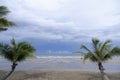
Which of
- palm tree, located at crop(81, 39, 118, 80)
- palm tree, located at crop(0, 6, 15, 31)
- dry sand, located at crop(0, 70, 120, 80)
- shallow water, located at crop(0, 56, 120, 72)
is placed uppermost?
palm tree, located at crop(0, 6, 15, 31)

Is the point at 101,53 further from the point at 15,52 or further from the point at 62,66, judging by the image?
the point at 62,66

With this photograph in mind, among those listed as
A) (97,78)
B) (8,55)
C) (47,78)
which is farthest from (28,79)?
(97,78)

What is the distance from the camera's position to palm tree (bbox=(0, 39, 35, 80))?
2094 centimetres

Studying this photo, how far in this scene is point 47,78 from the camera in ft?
88.7

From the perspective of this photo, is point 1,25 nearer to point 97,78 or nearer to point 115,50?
point 115,50

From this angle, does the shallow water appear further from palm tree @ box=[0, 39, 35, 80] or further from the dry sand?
palm tree @ box=[0, 39, 35, 80]

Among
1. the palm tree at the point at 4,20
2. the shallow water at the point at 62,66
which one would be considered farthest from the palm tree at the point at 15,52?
the shallow water at the point at 62,66

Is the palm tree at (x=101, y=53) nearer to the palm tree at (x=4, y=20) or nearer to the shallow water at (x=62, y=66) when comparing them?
the palm tree at (x=4, y=20)

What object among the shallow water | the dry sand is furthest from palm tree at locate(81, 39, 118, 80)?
the shallow water

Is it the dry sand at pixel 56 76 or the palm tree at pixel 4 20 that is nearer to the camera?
the palm tree at pixel 4 20

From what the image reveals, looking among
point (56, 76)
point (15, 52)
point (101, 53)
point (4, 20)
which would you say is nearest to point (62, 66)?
point (56, 76)

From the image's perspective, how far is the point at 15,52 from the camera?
2105 cm

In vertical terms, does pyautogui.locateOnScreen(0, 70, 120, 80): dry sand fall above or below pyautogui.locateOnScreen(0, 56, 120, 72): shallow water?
below

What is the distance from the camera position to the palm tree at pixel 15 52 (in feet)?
68.7
